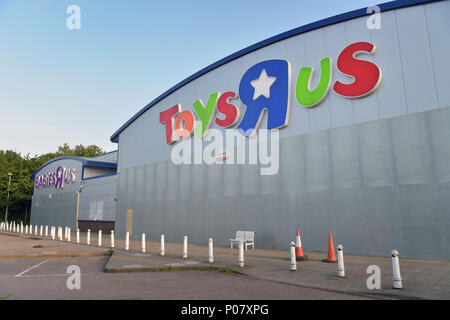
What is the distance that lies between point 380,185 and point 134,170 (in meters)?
18.1

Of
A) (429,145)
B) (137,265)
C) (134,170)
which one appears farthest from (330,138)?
(134,170)

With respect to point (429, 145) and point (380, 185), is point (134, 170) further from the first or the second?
point (429, 145)

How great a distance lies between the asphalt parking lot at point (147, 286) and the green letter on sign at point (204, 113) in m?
11.4

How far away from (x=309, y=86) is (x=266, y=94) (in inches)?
93.9

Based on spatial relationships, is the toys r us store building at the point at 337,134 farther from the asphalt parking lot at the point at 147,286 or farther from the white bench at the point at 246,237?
the asphalt parking lot at the point at 147,286

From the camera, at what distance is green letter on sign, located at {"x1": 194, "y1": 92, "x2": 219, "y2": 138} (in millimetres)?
19453

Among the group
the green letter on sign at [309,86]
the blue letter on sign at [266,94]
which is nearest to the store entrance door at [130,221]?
the blue letter on sign at [266,94]

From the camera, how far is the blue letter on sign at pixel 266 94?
1603 centimetres

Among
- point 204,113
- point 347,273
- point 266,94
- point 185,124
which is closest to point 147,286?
point 347,273

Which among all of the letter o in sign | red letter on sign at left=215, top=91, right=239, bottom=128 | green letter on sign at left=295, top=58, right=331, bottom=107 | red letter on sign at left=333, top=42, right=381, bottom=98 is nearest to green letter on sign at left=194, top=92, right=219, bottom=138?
red letter on sign at left=215, top=91, right=239, bottom=128

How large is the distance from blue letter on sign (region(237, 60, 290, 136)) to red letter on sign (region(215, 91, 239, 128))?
0.57 meters

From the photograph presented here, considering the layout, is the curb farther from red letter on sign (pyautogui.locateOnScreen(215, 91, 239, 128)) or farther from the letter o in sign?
the letter o in sign

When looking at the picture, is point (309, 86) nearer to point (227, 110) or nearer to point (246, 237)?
point (227, 110)

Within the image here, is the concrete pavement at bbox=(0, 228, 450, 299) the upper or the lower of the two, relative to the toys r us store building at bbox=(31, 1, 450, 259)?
lower
